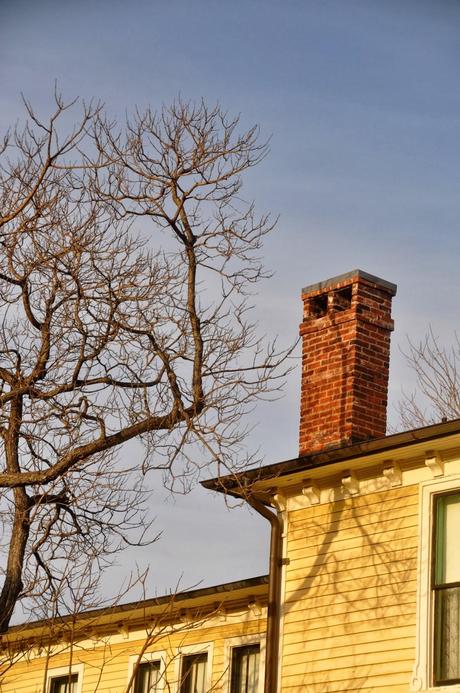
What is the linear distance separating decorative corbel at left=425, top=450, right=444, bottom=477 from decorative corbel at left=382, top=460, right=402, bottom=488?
529mm

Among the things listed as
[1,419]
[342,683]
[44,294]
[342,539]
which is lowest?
[342,683]

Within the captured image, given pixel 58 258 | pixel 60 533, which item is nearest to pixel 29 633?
pixel 60 533

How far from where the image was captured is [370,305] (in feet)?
54.0

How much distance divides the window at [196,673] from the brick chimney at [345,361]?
4.03 metres

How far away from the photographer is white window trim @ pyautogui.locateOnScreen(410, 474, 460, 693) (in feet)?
42.4

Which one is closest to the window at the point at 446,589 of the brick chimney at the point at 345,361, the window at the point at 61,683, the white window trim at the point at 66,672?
the brick chimney at the point at 345,361

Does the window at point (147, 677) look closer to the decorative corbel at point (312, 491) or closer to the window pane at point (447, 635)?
the decorative corbel at point (312, 491)

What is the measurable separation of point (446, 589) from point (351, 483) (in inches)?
74.7

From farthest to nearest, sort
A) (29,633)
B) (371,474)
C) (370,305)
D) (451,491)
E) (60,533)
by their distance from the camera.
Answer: (29,633), (370,305), (60,533), (371,474), (451,491)

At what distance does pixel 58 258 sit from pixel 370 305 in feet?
14.1

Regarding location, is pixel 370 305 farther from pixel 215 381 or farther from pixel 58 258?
pixel 58 258

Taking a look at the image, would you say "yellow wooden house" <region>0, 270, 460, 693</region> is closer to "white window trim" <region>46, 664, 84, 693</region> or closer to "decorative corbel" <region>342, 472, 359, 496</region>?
"decorative corbel" <region>342, 472, 359, 496</region>

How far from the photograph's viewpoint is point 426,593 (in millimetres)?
13336

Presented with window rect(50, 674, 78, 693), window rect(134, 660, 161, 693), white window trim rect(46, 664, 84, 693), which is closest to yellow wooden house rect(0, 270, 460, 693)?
window rect(134, 660, 161, 693)
